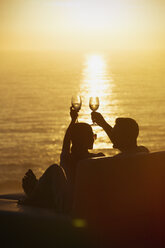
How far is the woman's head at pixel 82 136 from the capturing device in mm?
5133

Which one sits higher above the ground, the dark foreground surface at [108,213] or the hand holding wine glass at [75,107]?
the hand holding wine glass at [75,107]

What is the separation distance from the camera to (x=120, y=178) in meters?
4.68

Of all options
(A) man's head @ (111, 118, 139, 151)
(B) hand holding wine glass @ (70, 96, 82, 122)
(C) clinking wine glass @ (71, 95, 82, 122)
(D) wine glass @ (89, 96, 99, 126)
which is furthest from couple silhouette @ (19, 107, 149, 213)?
(D) wine glass @ (89, 96, 99, 126)

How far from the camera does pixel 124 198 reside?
475cm

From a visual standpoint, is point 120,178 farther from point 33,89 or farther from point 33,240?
point 33,89

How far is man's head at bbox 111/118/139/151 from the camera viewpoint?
5223mm

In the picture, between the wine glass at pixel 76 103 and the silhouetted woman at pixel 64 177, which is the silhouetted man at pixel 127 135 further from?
the wine glass at pixel 76 103

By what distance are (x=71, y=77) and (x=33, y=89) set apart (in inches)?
967

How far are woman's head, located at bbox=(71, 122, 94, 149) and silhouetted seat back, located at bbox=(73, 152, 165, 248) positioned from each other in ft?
1.93

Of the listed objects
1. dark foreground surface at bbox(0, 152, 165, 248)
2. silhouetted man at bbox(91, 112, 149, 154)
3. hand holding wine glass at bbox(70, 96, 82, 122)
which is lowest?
dark foreground surface at bbox(0, 152, 165, 248)

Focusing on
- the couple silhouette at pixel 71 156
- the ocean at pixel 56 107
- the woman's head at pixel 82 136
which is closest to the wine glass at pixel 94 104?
the couple silhouette at pixel 71 156

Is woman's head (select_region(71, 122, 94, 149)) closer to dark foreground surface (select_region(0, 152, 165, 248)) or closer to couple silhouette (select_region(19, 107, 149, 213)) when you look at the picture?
couple silhouette (select_region(19, 107, 149, 213))

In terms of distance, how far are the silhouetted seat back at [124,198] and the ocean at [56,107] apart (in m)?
9.52

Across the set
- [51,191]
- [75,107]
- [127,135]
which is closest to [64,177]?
[51,191]
